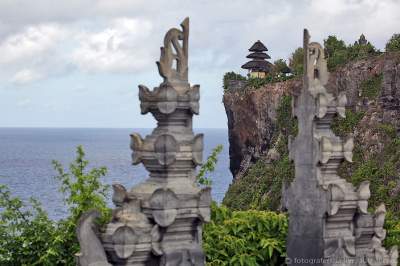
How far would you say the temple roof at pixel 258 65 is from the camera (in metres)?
68.6

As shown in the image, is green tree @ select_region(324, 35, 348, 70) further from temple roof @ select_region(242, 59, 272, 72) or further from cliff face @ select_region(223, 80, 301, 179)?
temple roof @ select_region(242, 59, 272, 72)

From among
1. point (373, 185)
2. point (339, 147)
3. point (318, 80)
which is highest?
point (318, 80)

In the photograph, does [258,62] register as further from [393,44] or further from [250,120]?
[393,44]

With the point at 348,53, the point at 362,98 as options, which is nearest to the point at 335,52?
the point at 348,53

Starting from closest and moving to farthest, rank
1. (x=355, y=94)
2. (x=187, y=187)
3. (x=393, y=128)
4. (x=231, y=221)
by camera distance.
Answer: (x=187, y=187) < (x=231, y=221) < (x=393, y=128) < (x=355, y=94)

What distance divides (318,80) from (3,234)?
4.60 meters

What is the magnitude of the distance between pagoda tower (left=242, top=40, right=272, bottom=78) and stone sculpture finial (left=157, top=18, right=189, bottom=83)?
191ft

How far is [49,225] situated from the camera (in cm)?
1211

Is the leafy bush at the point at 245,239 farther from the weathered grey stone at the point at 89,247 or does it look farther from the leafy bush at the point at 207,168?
the weathered grey stone at the point at 89,247

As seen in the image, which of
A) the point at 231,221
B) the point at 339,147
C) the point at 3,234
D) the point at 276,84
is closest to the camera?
the point at 339,147

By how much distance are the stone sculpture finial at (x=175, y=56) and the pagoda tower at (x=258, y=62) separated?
5833 centimetres

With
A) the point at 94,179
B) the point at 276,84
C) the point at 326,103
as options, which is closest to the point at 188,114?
the point at 326,103

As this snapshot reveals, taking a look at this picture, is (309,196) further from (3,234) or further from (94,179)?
(3,234)

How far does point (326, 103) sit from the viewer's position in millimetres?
10820
